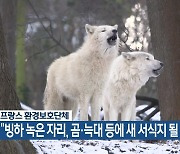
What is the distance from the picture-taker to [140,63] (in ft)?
32.3

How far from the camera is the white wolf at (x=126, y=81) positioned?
960cm

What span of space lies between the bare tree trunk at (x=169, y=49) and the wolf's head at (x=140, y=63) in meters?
0.33

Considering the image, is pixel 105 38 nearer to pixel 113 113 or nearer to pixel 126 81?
pixel 126 81

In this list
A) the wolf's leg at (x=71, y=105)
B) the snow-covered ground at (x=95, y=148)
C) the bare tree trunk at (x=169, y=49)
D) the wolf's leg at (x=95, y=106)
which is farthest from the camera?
the wolf's leg at (x=71, y=105)

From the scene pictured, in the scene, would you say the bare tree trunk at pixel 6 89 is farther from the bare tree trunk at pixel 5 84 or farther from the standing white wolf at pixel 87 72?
the standing white wolf at pixel 87 72

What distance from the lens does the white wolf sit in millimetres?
9602

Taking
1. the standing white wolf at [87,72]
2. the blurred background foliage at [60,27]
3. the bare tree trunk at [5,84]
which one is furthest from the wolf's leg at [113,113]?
the blurred background foliage at [60,27]

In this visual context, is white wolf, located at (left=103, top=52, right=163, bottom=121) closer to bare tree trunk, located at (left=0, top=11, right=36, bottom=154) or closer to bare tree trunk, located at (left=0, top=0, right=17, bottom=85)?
bare tree trunk, located at (left=0, top=11, right=36, bottom=154)

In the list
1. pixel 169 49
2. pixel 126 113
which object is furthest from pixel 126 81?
pixel 169 49

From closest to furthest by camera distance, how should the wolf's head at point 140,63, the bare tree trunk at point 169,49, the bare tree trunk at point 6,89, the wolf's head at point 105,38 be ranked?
the bare tree trunk at point 6,89 → the bare tree trunk at point 169,49 → the wolf's head at point 105,38 → the wolf's head at point 140,63

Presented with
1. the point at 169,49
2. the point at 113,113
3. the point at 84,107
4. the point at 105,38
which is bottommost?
the point at 113,113

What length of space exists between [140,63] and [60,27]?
1865 centimetres

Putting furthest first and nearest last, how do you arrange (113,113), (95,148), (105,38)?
(113,113)
(105,38)
(95,148)

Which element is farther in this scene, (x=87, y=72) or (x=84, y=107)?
(x=87, y=72)
